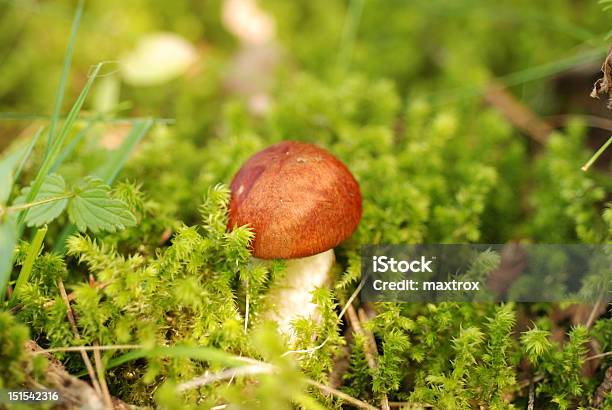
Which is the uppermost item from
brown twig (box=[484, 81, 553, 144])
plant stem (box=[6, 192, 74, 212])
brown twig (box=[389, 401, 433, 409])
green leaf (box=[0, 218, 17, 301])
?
brown twig (box=[484, 81, 553, 144])

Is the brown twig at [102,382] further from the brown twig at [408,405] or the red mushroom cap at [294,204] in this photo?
the brown twig at [408,405]

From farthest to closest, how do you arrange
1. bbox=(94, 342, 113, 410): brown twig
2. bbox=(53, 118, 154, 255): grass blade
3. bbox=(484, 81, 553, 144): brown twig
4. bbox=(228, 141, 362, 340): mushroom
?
bbox=(484, 81, 553, 144): brown twig → bbox=(53, 118, 154, 255): grass blade → bbox=(228, 141, 362, 340): mushroom → bbox=(94, 342, 113, 410): brown twig

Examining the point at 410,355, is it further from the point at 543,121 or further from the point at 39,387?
the point at 543,121

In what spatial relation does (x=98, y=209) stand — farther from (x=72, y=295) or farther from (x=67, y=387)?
(x=67, y=387)

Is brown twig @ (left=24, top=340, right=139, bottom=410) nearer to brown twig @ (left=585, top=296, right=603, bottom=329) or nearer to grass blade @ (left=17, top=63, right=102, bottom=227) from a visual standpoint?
grass blade @ (left=17, top=63, right=102, bottom=227)

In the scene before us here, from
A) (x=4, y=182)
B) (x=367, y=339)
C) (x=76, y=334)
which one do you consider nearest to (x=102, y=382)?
(x=76, y=334)

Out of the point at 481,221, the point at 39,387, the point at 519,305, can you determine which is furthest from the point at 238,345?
the point at 481,221

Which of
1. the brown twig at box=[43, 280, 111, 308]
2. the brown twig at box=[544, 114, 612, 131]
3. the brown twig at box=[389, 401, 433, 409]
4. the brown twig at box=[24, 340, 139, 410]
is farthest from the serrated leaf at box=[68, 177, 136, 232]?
the brown twig at box=[544, 114, 612, 131]
